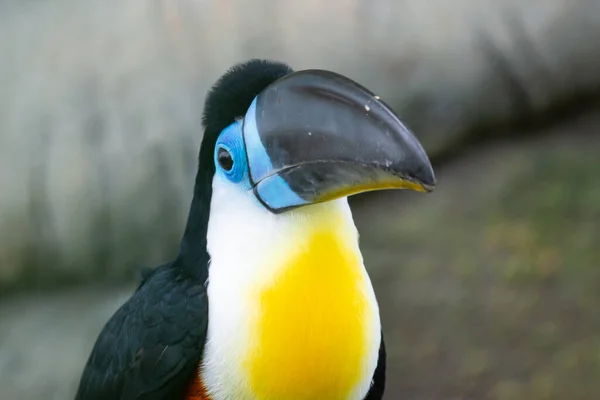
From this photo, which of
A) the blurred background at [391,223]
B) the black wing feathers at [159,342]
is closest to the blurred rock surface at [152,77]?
the blurred background at [391,223]

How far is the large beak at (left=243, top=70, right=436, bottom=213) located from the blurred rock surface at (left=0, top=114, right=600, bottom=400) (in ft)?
→ 3.69

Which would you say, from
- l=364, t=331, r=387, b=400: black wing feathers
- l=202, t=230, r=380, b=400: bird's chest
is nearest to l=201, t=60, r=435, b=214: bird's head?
l=202, t=230, r=380, b=400: bird's chest

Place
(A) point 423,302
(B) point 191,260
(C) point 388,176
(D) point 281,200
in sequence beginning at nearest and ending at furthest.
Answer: (C) point 388,176
(D) point 281,200
(B) point 191,260
(A) point 423,302

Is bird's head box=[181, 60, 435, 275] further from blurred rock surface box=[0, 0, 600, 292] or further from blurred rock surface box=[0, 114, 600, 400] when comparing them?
blurred rock surface box=[0, 114, 600, 400]

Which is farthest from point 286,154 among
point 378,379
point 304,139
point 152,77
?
point 152,77

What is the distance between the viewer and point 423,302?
213cm

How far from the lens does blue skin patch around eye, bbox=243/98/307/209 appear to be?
3.66 feet

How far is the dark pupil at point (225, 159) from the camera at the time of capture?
1.17 meters

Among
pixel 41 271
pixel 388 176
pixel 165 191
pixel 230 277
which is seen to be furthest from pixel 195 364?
pixel 41 271

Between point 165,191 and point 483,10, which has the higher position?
point 483,10

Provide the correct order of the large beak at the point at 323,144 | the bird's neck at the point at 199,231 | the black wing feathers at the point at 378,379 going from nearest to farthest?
1. the large beak at the point at 323,144
2. the bird's neck at the point at 199,231
3. the black wing feathers at the point at 378,379

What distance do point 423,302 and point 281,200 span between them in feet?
3.72

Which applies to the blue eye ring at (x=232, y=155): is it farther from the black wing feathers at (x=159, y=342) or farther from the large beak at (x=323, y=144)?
the black wing feathers at (x=159, y=342)

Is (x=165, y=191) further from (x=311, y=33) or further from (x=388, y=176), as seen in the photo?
(x=388, y=176)
